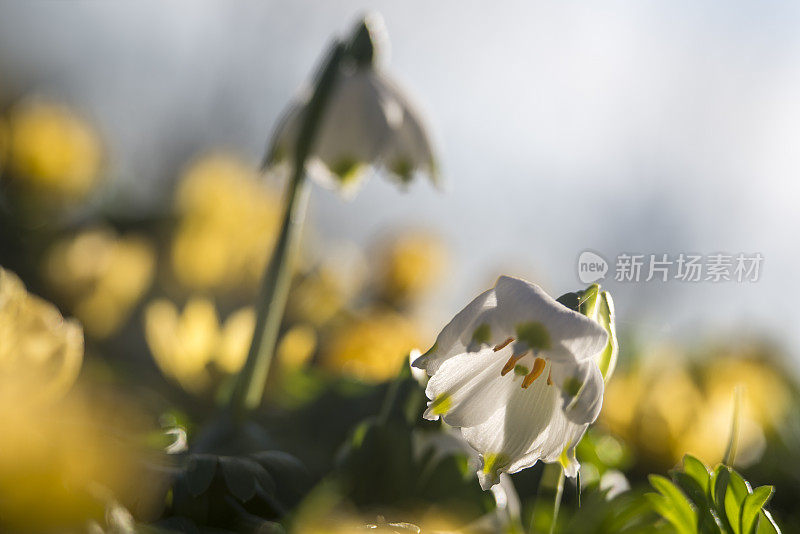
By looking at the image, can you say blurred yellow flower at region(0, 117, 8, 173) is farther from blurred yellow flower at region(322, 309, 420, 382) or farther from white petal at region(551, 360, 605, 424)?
white petal at region(551, 360, 605, 424)

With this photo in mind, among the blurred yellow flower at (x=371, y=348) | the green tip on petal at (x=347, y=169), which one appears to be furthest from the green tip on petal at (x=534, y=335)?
the blurred yellow flower at (x=371, y=348)

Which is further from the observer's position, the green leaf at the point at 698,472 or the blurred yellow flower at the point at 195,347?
the blurred yellow flower at the point at 195,347

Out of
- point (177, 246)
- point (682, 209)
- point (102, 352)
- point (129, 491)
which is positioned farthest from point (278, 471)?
point (682, 209)

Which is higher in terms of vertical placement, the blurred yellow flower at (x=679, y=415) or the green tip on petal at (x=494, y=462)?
the green tip on petal at (x=494, y=462)

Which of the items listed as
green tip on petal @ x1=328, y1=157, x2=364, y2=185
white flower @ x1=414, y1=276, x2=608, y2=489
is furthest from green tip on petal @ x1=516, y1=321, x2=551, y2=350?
green tip on petal @ x1=328, y1=157, x2=364, y2=185

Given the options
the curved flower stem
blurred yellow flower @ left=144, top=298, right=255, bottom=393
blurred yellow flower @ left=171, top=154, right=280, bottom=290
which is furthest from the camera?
blurred yellow flower @ left=171, top=154, right=280, bottom=290

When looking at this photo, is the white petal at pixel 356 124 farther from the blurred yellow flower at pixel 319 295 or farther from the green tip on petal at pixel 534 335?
the blurred yellow flower at pixel 319 295
